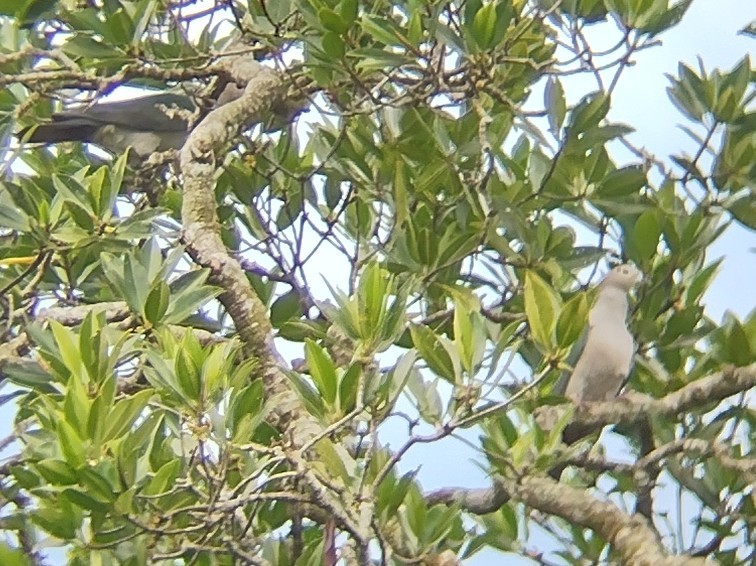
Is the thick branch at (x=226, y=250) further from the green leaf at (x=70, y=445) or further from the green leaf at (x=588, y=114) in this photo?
the green leaf at (x=588, y=114)

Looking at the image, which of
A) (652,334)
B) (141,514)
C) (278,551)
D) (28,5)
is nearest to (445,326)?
(652,334)

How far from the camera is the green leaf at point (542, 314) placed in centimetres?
73

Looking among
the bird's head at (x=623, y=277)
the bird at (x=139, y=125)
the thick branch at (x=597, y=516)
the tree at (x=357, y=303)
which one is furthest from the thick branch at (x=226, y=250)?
the bird at (x=139, y=125)

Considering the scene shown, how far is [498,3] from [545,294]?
1.22 ft

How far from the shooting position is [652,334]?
1092mm

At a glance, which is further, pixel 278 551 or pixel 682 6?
pixel 682 6

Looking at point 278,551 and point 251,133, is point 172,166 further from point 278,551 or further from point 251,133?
point 278,551

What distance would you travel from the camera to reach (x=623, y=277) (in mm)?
1220

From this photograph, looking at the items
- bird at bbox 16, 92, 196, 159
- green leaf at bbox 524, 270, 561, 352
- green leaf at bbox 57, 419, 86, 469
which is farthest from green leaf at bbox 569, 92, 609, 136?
bird at bbox 16, 92, 196, 159

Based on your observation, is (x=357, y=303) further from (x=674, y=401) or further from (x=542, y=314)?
(x=674, y=401)

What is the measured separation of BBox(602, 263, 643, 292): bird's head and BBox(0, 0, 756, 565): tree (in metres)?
0.06

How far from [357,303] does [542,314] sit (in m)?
0.14

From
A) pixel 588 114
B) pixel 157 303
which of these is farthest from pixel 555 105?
pixel 157 303

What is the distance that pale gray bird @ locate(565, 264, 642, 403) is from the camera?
1.20 meters
